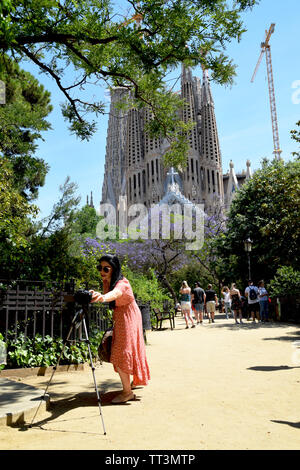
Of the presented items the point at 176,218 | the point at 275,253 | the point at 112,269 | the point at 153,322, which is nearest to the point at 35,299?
the point at 112,269

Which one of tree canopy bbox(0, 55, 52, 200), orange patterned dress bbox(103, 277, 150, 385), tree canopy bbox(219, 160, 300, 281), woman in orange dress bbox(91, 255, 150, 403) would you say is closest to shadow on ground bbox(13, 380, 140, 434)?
woman in orange dress bbox(91, 255, 150, 403)

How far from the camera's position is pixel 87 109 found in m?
9.30

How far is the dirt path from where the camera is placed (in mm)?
2988

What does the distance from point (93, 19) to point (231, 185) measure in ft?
326

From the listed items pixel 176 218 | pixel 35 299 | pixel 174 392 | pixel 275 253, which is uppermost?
pixel 176 218

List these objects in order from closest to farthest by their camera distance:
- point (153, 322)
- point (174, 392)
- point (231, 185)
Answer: point (174, 392), point (153, 322), point (231, 185)

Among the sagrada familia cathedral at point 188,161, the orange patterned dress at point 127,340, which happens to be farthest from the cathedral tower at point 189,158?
the orange patterned dress at point 127,340

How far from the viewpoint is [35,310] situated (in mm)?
6324

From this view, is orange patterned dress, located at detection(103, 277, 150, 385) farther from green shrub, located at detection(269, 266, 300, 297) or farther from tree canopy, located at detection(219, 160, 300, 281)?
tree canopy, located at detection(219, 160, 300, 281)

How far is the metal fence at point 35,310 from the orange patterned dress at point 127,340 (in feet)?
6.28

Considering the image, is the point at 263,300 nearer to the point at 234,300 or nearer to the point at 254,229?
the point at 234,300

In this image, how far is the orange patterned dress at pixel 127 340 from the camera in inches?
170
